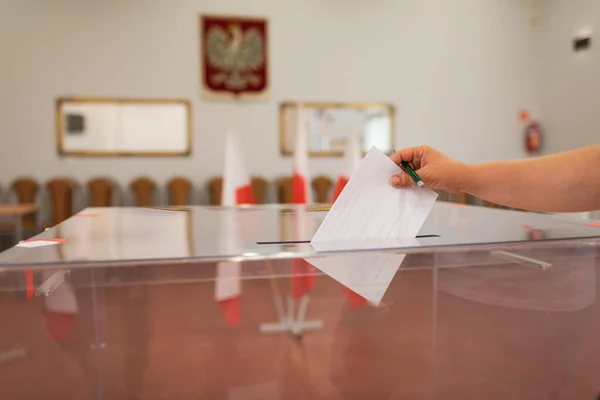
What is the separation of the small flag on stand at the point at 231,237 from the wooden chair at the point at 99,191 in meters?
3.11

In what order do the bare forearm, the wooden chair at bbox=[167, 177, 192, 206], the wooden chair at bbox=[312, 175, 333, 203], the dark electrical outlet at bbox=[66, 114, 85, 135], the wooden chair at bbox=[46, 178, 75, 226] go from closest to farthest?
the bare forearm, the wooden chair at bbox=[46, 178, 75, 226], the dark electrical outlet at bbox=[66, 114, 85, 135], the wooden chair at bbox=[167, 177, 192, 206], the wooden chair at bbox=[312, 175, 333, 203]

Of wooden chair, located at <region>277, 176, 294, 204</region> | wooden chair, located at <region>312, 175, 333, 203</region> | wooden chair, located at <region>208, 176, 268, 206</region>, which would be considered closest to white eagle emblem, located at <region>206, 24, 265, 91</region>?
wooden chair, located at <region>208, 176, 268, 206</region>

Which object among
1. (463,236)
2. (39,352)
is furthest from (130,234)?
(463,236)

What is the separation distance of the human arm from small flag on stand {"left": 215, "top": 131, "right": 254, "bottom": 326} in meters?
0.39

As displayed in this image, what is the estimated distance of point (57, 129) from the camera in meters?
6.01

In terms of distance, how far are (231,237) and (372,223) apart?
0.34 meters

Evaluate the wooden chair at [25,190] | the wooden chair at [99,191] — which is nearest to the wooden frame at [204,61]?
the wooden chair at [99,191]

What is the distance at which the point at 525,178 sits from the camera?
1.11m

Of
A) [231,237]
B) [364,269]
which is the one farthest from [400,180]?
[231,237]

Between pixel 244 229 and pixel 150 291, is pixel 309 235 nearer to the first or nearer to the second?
pixel 244 229

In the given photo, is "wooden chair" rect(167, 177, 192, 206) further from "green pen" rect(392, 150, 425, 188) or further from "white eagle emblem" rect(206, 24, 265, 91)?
"green pen" rect(392, 150, 425, 188)

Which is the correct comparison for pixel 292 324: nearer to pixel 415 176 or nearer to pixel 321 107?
pixel 415 176

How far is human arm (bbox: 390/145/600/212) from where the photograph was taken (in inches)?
41.8

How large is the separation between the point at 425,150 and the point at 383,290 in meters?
0.36
